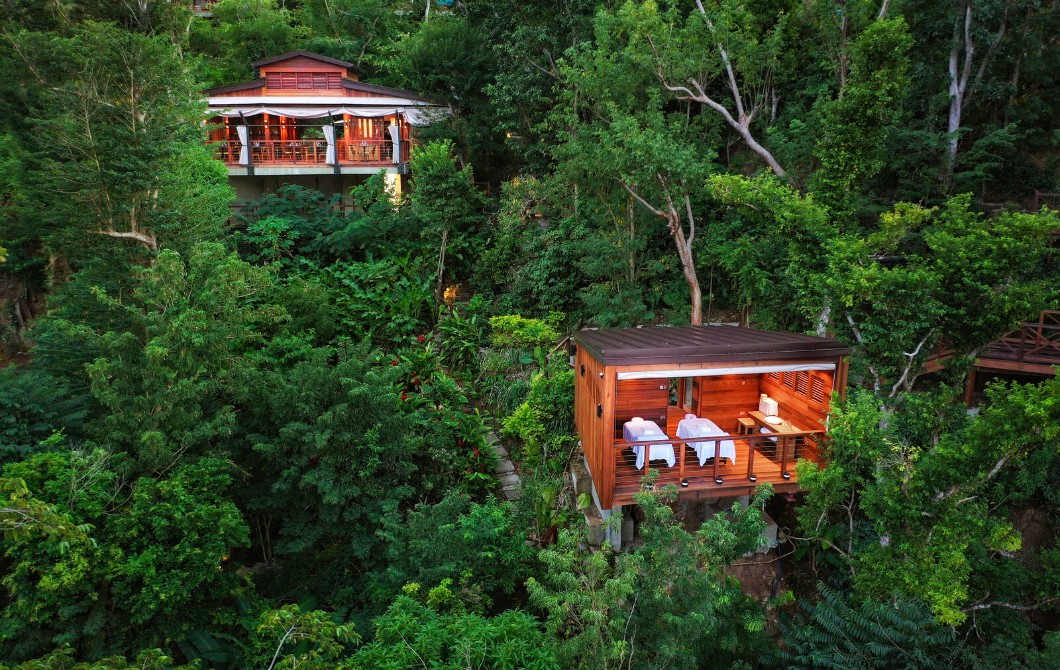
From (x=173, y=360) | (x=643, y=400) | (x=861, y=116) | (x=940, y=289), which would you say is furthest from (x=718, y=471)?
(x=173, y=360)

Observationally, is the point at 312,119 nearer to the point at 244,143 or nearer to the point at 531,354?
the point at 244,143

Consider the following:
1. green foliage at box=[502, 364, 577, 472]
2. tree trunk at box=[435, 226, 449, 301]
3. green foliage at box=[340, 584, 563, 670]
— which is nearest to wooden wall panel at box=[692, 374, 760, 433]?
green foliage at box=[502, 364, 577, 472]

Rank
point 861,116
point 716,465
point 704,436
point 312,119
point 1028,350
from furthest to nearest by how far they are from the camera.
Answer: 1. point 312,119
2. point 1028,350
3. point 861,116
4. point 704,436
5. point 716,465

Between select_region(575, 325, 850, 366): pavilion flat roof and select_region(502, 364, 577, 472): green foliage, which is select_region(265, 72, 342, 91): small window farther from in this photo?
select_region(575, 325, 850, 366): pavilion flat roof

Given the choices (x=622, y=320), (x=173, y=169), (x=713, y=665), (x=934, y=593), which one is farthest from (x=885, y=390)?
(x=173, y=169)

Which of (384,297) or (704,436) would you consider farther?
(384,297)

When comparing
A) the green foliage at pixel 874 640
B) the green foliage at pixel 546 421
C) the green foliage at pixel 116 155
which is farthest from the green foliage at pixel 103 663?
the green foliage at pixel 874 640
